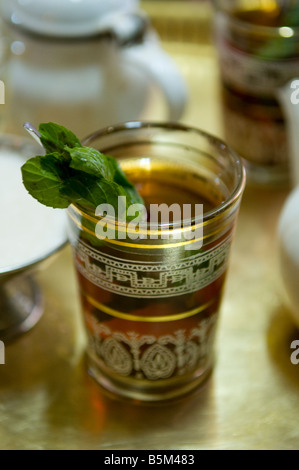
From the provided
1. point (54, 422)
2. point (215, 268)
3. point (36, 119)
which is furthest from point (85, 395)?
point (36, 119)

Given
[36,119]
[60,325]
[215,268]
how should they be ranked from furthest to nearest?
1. [36,119]
2. [60,325]
3. [215,268]

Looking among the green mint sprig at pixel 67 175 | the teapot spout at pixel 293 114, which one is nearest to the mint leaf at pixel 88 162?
the green mint sprig at pixel 67 175

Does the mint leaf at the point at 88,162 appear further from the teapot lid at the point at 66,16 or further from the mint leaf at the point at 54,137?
the teapot lid at the point at 66,16

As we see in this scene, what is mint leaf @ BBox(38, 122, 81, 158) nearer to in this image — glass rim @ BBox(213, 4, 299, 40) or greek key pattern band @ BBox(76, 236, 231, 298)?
greek key pattern band @ BBox(76, 236, 231, 298)

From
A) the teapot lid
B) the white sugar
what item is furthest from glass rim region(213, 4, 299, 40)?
the white sugar
